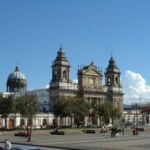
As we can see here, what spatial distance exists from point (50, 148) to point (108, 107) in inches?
3039

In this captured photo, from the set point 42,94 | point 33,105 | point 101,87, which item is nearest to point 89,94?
point 101,87

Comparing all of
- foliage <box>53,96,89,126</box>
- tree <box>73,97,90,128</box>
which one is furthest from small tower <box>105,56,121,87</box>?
foliage <box>53,96,89,126</box>

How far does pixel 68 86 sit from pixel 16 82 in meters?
21.4

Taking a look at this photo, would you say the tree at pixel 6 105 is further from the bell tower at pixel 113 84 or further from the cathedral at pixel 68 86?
the bell tower at pixel 113 84

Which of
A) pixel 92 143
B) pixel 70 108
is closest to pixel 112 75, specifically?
pixel 70 108

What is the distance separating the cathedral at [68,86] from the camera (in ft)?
427

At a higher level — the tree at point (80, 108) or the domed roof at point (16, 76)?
the domed roof at point (16, 76)

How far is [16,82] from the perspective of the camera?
482ft

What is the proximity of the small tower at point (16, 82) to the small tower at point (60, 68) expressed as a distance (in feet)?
57.7

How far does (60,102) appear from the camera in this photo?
110 metres

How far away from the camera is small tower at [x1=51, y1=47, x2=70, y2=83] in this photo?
427ft

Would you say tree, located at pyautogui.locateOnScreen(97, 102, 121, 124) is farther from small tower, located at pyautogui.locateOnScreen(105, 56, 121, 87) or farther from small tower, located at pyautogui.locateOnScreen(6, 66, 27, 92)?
small tower, located at pyautogui.locateOnScreen(6, 66, 27, 92)

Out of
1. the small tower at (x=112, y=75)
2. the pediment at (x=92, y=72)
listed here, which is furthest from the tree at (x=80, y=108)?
the small tower at (x=112, y=75)

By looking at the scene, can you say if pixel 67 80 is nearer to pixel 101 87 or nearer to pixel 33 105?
pixel 101 87
